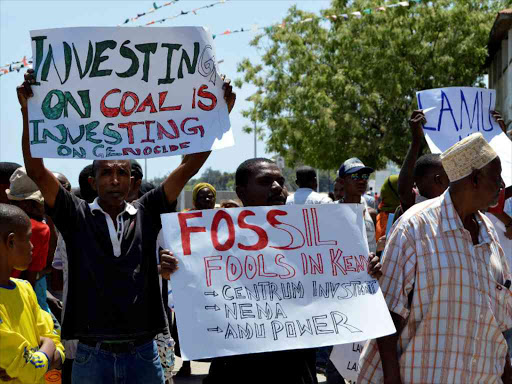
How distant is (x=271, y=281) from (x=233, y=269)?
18 centimetres

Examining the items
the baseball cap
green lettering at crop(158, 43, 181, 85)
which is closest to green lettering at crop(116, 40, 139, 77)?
green lettering at crop(158, 43, 181, 85)

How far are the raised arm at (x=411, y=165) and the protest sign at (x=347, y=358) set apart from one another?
102cm

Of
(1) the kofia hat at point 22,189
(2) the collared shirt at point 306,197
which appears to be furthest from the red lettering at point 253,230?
→ (2) the collared shirt at point 306,197

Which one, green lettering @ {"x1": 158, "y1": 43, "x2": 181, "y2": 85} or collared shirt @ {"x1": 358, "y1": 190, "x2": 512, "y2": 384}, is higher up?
green lettering @ {"x1": 158, "y1": 43, "x2": 181, "y2": 85}

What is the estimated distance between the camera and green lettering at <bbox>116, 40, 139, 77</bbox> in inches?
161

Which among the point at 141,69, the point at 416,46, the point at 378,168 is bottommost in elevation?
the point at 378,168

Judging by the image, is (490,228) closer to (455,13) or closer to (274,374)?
(274,374)

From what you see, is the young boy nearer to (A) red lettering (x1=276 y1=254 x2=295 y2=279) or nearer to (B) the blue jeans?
(B) the blue jeans

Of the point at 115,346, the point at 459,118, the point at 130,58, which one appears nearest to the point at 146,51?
the point at 130,58

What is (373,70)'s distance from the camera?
2789 centimetres

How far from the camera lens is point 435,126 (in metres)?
5.62

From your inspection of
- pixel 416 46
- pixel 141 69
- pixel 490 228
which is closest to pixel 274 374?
pixel 490 228

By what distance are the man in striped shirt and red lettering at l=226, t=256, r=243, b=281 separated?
647mm

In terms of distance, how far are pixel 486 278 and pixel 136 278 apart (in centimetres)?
160
